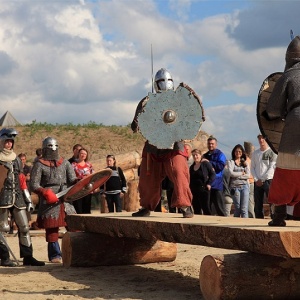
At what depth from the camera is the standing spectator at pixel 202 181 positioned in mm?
12812

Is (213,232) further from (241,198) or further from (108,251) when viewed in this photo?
(241,198)

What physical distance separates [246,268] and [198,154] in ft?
22.5

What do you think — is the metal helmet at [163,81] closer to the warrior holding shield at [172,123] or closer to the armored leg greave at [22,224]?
the warrior holding shield at [172,123]

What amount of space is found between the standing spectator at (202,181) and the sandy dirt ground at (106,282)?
2881 mm

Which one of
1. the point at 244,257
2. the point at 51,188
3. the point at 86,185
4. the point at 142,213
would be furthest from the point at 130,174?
the point at 244,257

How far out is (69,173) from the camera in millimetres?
9859

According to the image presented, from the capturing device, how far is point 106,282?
796 centimetres

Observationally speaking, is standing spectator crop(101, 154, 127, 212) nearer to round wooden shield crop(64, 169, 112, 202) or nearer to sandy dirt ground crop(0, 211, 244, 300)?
round wooden shield crop(64, 169, 112, 202)

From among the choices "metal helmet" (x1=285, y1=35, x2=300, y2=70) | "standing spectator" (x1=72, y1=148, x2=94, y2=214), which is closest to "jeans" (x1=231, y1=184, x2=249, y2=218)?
"standing spectator" (x1=72, y1=148, x2=94, y2=214)

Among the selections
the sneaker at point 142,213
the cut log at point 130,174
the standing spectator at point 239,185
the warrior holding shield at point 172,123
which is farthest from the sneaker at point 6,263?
the cut log at point 130,174

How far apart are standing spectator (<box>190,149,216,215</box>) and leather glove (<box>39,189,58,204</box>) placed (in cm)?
384

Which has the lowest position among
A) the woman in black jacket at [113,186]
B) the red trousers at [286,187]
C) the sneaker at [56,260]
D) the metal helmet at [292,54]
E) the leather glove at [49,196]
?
the sneaker at [56,260]

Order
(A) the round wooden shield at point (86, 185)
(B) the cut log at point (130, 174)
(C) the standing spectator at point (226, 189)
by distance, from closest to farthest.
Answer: (A) the round wooden shield at point (86, 185), (C) the standing spectator at point (226, 189), (B) the cut log at point (130, 174)

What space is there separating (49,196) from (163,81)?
7.09ft
